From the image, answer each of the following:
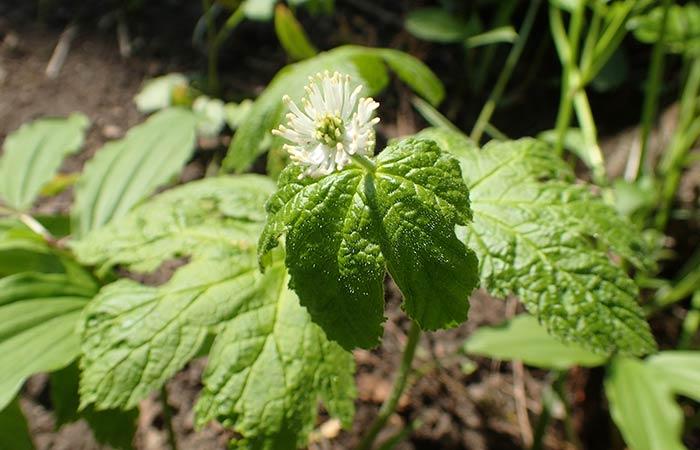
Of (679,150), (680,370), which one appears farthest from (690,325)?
(679,150)

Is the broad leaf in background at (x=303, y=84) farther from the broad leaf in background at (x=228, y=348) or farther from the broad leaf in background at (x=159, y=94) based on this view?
the broad leaf in background at (x=159, y=94)

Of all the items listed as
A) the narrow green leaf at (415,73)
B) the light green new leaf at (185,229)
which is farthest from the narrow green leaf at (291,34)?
the light green new leaf at (185,229)

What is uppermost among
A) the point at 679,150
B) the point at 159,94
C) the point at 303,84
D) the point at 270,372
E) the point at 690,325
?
the point at 159,94

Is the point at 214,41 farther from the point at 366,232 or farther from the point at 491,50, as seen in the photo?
the point at 366,232

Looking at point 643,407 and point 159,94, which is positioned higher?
point 159,94

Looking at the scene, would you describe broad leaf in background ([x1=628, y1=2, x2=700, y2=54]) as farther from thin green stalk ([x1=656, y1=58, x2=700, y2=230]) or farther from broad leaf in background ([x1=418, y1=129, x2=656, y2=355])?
broad leaf in background ([x1=418, y1=129, x2=656, y2=355])

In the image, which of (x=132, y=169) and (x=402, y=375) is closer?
(x=402, y=375)

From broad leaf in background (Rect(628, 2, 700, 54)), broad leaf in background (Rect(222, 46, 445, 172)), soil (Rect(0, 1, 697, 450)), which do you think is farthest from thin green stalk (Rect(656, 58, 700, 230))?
broad leaf in background (Rect(222, 46, 445, 172))

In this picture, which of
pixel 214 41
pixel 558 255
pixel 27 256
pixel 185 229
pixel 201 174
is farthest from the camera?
pixel 214 41
